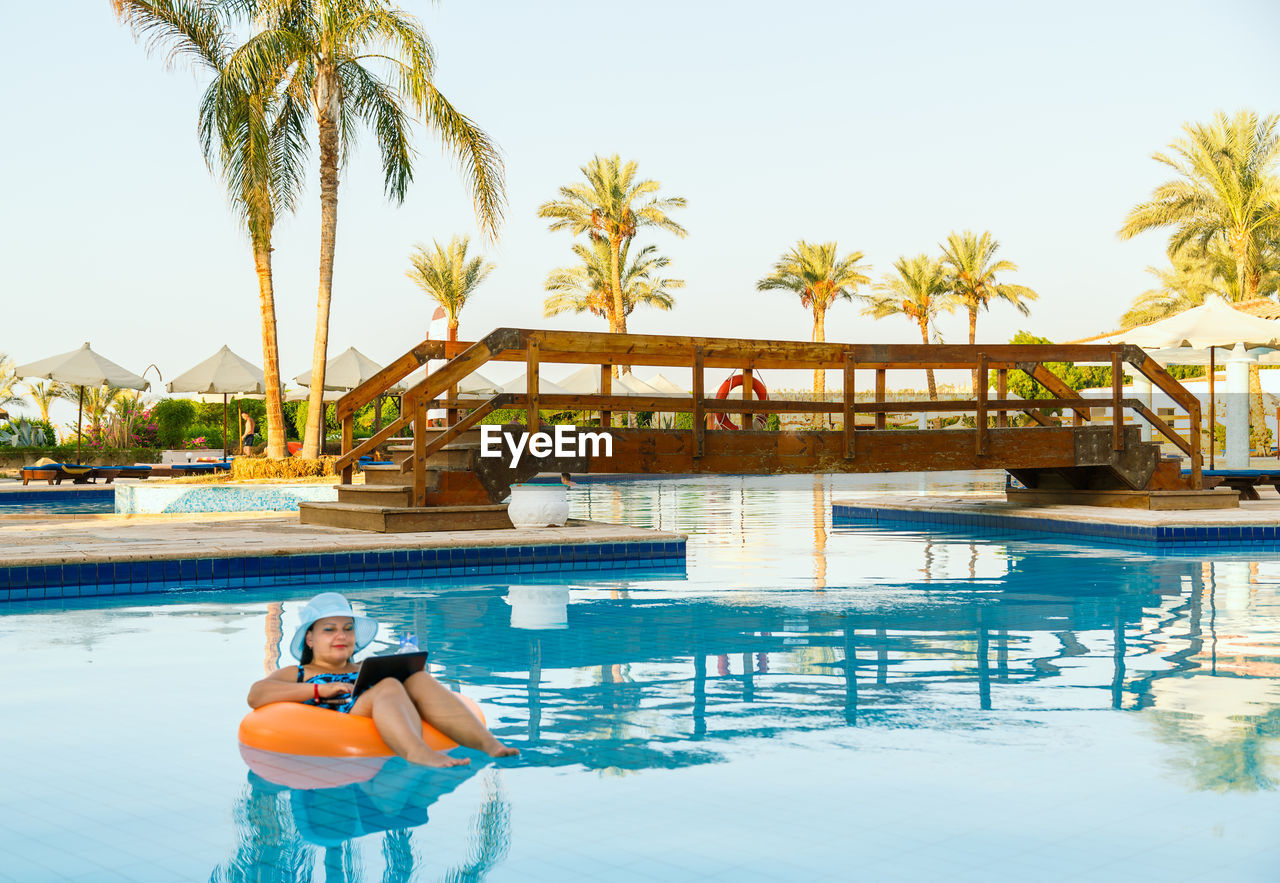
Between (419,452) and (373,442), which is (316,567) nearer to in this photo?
(419,452)

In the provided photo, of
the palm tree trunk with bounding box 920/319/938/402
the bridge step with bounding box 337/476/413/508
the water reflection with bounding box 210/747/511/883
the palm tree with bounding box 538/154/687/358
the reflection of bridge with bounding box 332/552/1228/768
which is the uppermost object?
the palm tree with bounding box 538/154/687/358

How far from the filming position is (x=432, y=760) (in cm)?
411

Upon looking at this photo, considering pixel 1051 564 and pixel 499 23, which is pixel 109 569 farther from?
pixel 499 23

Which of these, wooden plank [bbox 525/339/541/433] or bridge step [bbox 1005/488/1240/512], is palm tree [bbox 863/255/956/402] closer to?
bridge step [bbox 1005/488/1240/512]

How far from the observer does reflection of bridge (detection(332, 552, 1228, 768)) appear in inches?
196

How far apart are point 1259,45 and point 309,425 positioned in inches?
589

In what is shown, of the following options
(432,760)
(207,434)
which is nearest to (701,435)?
(432,760)

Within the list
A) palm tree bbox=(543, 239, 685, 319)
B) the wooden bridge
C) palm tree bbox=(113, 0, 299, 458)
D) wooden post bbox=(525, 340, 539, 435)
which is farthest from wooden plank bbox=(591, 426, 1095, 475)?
palm tree bbox=(543, 239, 685, 319)

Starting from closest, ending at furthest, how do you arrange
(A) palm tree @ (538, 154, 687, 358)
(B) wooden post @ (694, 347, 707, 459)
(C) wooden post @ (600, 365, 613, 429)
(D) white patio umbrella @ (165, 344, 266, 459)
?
(B) wooden post @ (694, 347, 707, 459), (C) wooden post @ (600, 365, 613, 429), (D) white patio umbrella @ (165, 344, 266, 459), (A) palm tree @ (538, 154, 687, 358)

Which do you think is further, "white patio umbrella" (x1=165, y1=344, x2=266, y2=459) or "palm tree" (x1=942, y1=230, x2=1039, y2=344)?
"palm tree" (x1=942, y1=230, x2=1039, y2=344)

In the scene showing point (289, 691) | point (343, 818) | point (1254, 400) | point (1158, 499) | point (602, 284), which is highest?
point (602, 284)

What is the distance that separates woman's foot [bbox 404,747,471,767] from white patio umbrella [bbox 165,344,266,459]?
73.5ft

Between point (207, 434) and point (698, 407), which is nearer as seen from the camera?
point (698, 407)

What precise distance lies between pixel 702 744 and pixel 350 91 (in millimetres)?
16405
